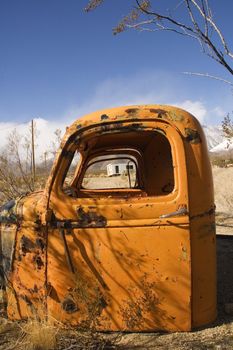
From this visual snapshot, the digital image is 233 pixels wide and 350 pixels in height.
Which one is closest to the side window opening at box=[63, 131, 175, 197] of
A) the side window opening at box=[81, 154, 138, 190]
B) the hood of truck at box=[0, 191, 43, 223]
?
the side window opening at box=[81, 154, 138, 190]

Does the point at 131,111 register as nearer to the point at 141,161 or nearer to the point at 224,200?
the point at 141,161

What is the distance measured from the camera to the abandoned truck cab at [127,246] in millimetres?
2932

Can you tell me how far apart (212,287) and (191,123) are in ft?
4.01

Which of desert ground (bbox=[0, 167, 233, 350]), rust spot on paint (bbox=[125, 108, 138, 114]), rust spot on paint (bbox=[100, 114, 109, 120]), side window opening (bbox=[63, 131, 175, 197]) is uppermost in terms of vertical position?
rust spot on paint (bbox=[125, 108, 138, 114])

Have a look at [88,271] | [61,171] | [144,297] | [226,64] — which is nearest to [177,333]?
[144,297]

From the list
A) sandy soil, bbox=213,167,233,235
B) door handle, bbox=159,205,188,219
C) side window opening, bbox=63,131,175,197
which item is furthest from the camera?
sandy soil, bbox=213,167,233,235

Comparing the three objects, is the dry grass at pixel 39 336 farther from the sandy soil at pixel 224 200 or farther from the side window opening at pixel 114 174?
the sandy soil at pixel 224 200

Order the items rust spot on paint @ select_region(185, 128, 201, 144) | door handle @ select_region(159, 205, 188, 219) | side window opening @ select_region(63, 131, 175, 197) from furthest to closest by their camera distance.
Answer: side window opening @ select_region(63, 131, 175, 197) → rust spot on paint @ select_region(185, 128, 201, 144) → door handle @ select_region(159, 205, 188, 219)

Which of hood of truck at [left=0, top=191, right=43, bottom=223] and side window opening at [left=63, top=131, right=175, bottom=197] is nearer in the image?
hood of truck at [left=0, top=191, right=43, bottom=223]

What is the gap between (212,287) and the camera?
3115 mm

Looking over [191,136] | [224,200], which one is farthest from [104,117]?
[224,200]

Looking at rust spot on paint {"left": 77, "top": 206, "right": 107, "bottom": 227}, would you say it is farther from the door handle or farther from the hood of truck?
the door handle

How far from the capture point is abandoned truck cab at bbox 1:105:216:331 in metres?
2.93

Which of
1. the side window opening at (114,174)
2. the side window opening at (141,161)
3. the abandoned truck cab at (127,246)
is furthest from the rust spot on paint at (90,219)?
the side window opening at (114,174)
